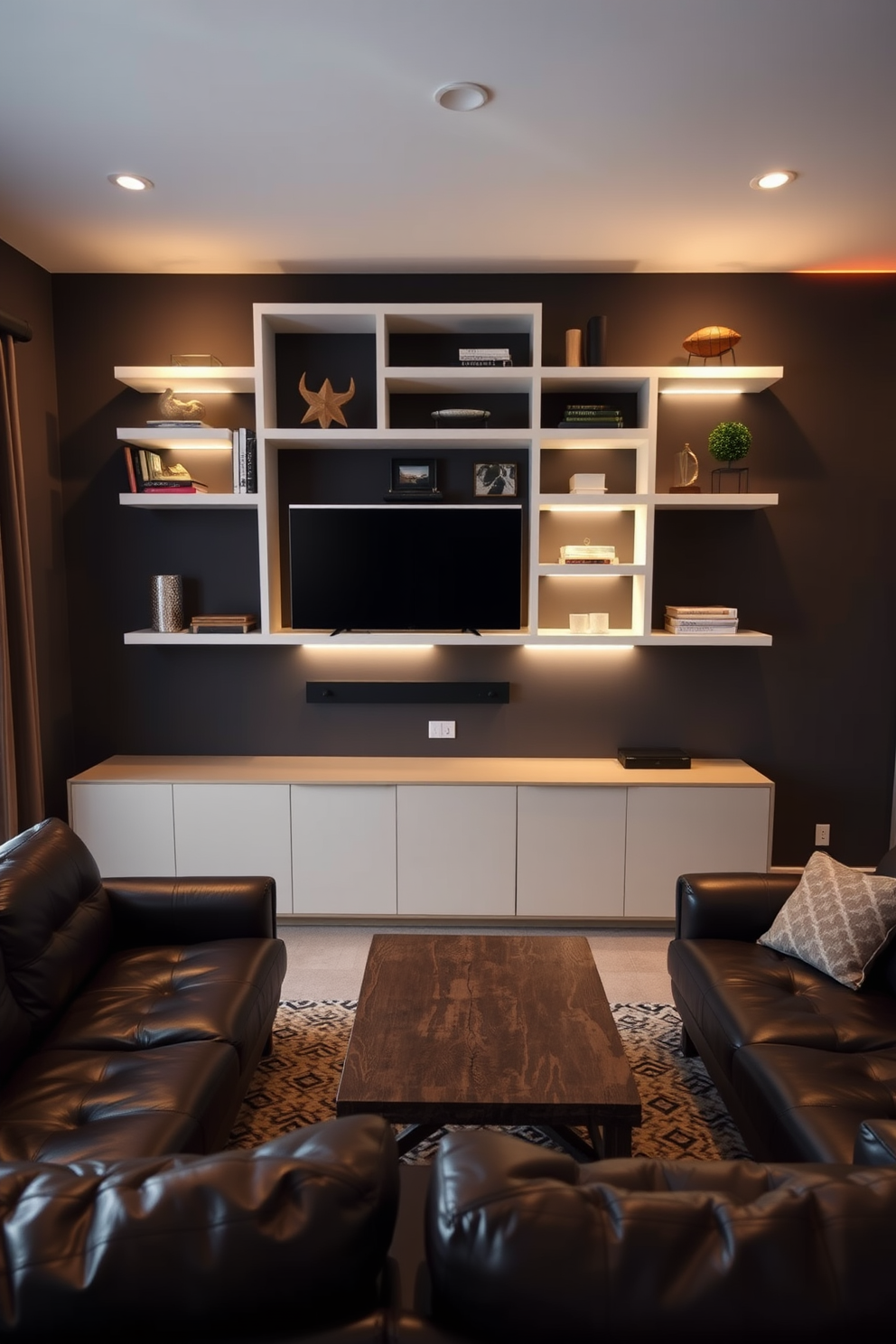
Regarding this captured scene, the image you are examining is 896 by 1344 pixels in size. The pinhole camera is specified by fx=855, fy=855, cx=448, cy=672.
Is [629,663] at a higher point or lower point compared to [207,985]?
higher

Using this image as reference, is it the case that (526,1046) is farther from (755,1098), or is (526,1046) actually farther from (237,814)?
(237,814)

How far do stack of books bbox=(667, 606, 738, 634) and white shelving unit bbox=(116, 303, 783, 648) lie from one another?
0.04 meters

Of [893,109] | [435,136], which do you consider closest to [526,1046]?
[435,136]

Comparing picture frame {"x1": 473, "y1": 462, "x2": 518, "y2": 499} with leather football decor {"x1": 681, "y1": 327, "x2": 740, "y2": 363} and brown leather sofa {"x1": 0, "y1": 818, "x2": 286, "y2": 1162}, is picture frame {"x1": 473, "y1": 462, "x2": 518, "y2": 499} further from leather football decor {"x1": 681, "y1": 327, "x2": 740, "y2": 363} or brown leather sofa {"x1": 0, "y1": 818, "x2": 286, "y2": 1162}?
brown leather sofa {"x1": 0, "y1": 818, "x2": 286, "y2": 1162}

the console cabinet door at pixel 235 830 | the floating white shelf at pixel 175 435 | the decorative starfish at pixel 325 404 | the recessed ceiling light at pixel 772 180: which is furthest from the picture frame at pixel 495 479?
the console cabinet door at pixel 235 830

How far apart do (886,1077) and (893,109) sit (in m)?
2.61

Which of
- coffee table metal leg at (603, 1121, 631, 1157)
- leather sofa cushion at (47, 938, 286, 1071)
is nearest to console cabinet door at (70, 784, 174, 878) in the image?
leather sofa cushion at (47, 938, 286, 1071)

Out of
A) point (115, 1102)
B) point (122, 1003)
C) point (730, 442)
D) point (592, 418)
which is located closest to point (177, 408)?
point (592, 418)

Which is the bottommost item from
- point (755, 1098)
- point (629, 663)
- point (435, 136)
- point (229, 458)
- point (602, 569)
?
point (755, 1098)

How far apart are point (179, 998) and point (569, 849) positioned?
190 cm

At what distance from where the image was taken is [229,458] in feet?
13.2

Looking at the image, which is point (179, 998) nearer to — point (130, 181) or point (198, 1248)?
point (198, 1248)

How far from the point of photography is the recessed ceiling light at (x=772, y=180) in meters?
2.87

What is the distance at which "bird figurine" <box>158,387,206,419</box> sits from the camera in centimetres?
378
